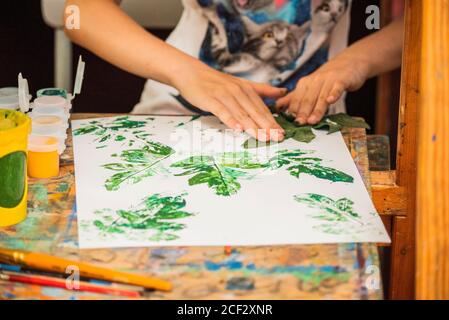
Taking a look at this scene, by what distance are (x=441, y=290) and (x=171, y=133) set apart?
2.00ft

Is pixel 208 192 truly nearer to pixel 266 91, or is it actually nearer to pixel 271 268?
pixel 271 268

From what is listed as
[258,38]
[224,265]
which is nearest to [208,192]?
[224,265]

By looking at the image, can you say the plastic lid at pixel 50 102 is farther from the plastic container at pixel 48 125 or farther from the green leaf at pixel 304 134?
the green leaf at pixel 304 134

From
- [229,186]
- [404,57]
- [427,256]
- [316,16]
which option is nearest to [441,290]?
[427,256]

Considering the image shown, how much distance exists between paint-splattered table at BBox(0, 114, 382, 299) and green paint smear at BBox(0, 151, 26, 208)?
33 mm

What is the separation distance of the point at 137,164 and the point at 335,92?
0.43 m

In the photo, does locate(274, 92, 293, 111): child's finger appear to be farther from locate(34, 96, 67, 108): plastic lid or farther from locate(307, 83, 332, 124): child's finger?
locate(34, 96, 67, 108): plastic lid

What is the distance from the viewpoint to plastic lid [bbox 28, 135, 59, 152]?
1.12 m

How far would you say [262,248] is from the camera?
3.02ft

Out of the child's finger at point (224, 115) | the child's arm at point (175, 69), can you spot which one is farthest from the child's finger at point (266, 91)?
the child's finger at point (224, 115)

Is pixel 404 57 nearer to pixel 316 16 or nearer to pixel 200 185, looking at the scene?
pixel 200 185

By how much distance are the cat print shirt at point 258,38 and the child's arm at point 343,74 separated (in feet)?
0.56

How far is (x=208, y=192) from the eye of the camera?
1064 millimetres

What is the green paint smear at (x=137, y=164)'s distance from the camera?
1.10 meters
